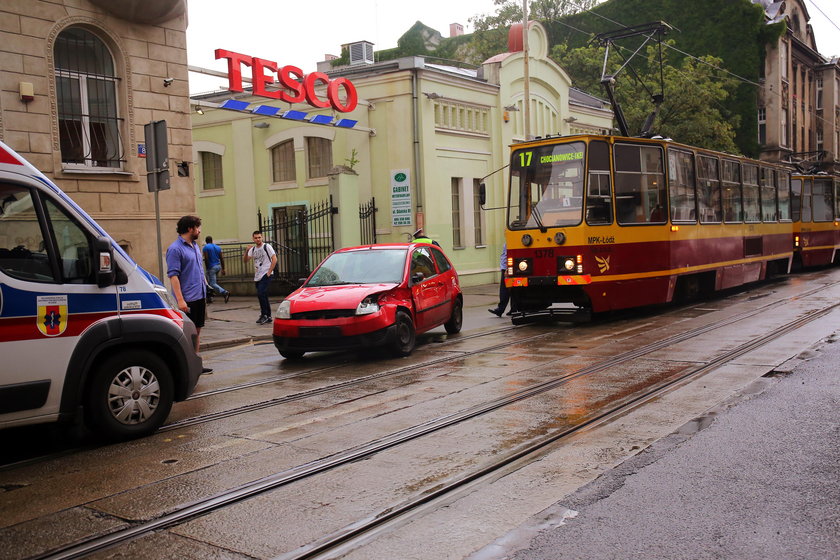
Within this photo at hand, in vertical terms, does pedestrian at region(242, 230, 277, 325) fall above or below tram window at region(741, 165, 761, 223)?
below

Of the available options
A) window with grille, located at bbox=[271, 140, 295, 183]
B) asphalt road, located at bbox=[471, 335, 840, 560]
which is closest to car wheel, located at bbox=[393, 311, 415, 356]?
asphalt road, located at bbox=[471, 335, 840, 560]

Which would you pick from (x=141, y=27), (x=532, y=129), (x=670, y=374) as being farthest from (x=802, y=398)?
(x=532, y=129)

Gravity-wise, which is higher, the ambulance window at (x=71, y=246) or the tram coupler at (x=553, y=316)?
the ambulance window at (x=71, y=246)

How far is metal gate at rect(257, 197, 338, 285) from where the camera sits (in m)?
22.8

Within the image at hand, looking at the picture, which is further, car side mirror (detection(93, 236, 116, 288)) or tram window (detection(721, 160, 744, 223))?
tram window (detection(721, 160, 744, 223))

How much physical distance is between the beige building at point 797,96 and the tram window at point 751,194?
78.8ft

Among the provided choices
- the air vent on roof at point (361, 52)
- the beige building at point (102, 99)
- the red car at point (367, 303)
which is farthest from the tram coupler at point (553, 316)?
the air vent on roof at point (361, 52)

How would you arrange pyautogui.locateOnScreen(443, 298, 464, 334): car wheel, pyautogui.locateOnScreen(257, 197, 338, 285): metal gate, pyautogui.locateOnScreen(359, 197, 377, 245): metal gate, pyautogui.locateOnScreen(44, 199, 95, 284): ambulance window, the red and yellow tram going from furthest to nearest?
pyautogui.locateOnScreen(359, 197, 377, 245): metal gate
pyautogui.locateOnScreen(257, 197, 338, 285): metal gate
the red and yellow tram
pyautogui.locateOnScreen(443, 298, 464, 334): car wheel
pyautogui.locateOnScreen(44, 199, 95, 284): ambulance window

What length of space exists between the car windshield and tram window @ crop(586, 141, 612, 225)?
3.74 meters

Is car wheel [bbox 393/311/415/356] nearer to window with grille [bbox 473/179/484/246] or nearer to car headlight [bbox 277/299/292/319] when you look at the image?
car headlight [bbox 277/299/292/319]

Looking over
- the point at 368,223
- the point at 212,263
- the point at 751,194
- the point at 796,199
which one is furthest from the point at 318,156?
the point at 796,199

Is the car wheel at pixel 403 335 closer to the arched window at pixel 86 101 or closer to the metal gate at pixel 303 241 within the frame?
the arched window at pixel 86 101

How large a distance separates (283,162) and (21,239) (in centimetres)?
2103

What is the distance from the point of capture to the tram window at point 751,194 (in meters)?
19.6
